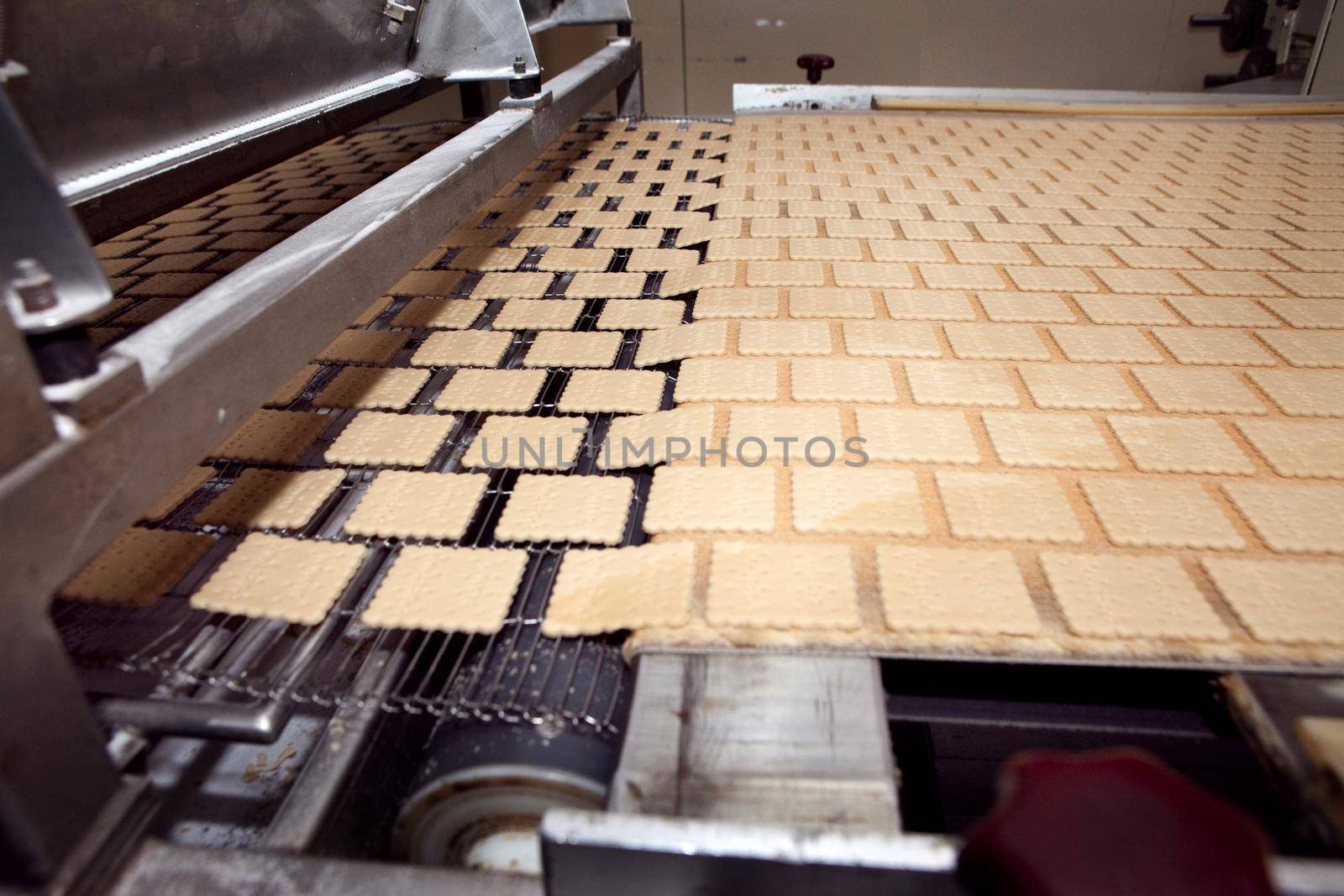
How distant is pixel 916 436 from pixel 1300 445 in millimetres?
592

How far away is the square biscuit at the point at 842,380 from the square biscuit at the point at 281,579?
2.62ft

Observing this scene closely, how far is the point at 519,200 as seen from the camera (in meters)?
2.55

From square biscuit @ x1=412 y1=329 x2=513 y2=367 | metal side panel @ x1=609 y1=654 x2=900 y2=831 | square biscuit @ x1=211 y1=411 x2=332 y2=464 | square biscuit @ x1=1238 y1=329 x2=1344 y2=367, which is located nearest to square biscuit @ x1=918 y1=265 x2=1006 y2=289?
square biscuit @ x1=1238 y1=329 x2=1344 y2=367

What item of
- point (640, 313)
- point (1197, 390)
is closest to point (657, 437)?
point (640, 313)

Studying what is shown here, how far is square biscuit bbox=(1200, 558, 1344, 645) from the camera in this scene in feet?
2.96

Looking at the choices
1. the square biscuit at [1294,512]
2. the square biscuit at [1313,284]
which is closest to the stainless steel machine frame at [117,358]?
the square biscuit at [1294,512]

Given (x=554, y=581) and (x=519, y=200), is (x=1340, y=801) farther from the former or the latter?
(x=519, y=200)

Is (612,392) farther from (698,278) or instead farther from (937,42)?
(937,42)

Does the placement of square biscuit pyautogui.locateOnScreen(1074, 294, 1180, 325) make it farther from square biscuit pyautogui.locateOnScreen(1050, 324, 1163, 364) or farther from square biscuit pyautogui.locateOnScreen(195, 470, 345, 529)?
square biscuit pyautogui.locateOnScreen(195, 470, 345, 529)

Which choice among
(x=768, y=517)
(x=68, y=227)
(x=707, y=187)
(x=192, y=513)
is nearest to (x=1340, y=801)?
(x=768, y=517)

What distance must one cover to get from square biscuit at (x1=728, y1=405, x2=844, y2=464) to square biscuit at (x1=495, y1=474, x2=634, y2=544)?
0.21 m

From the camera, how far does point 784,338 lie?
63.8 inches

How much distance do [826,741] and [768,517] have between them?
15.4 inches

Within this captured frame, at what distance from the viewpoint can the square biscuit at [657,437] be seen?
4.24 ft
